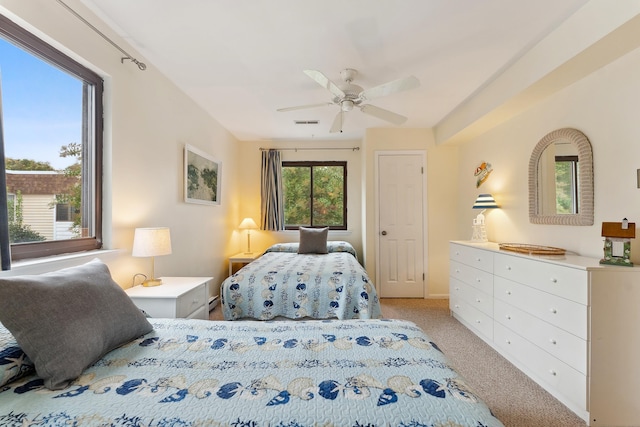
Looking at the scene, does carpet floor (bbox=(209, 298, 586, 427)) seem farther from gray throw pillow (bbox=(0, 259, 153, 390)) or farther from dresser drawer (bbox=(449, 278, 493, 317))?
gray throw pillow (bbox=(0, 259, 153, 390))

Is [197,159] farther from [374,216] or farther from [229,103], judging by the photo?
[374,216]

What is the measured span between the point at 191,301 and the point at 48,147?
1.30 meters

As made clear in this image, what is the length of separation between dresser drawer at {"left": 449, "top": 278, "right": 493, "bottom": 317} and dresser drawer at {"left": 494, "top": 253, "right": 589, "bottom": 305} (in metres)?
0.31

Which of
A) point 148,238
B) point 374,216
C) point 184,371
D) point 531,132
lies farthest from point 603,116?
point 148,238

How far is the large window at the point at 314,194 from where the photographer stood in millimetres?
4797

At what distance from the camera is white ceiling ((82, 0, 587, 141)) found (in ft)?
5.50

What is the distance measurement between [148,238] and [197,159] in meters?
1.45

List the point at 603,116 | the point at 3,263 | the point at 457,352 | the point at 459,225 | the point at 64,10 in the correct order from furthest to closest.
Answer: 1. the point at 459,225
2. the point at 457,352
3. the point at 603,116
4. the point at 64,10
5. the point at 3,263

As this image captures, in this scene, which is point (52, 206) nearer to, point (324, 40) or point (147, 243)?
point (147, 243)

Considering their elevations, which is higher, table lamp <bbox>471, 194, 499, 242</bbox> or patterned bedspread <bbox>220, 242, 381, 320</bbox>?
table lamp <bbox>471, 194, 499, 242</bbox>

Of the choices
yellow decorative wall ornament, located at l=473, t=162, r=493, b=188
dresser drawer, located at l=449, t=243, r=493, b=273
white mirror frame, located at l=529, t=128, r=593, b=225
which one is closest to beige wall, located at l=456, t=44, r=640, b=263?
white mirror frame, located at l=529, t=128, r=593, b=225

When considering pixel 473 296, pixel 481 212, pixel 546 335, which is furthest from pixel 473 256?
pixel 546 335

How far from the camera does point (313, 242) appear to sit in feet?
13.1

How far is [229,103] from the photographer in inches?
124
